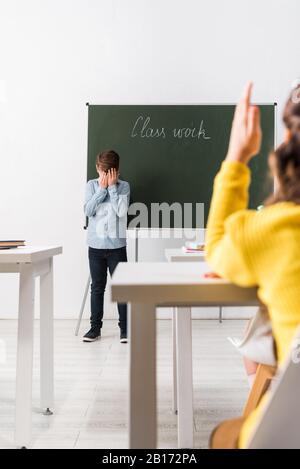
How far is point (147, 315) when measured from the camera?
0.92 metres

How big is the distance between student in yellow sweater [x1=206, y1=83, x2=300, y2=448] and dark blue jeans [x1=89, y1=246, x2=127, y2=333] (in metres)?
2.95

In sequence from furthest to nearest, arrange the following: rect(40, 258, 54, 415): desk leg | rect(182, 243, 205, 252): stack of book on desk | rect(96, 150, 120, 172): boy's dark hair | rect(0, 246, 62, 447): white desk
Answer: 1. rect(96, 150, 120, 172): boy's dark hair
2. rect(182, 243, 205, 252): stack of book on desk
3. rect(40, 258, 54, 415): desk leg
4. rect(0, 246, 62, 447): white desk

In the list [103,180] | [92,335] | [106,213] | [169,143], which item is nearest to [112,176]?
[103,180]

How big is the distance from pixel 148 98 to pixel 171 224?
1.24m

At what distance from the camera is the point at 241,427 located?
0.93 meters

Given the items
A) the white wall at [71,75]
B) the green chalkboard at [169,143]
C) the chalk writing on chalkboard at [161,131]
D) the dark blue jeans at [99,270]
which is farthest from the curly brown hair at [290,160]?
the white wall at [71,75]

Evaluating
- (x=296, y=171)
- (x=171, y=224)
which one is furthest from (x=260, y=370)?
(x=171, y=224)

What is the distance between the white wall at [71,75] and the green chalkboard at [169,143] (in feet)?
1.12

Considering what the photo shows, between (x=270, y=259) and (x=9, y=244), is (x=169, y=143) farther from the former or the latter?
(x=270, y=259)

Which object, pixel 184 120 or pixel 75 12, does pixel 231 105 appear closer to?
pixel 184 120

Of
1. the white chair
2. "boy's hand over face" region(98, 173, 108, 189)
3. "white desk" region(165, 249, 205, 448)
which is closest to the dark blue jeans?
"boy's hand over face" region(98, 173, 108, 189)

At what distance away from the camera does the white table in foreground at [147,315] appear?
0.90m

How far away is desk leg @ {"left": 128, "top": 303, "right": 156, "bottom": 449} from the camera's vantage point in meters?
0.91

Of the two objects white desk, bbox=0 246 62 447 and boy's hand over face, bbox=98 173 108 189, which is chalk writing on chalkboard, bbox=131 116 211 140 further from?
white desk, bbox=0 246 62 447
